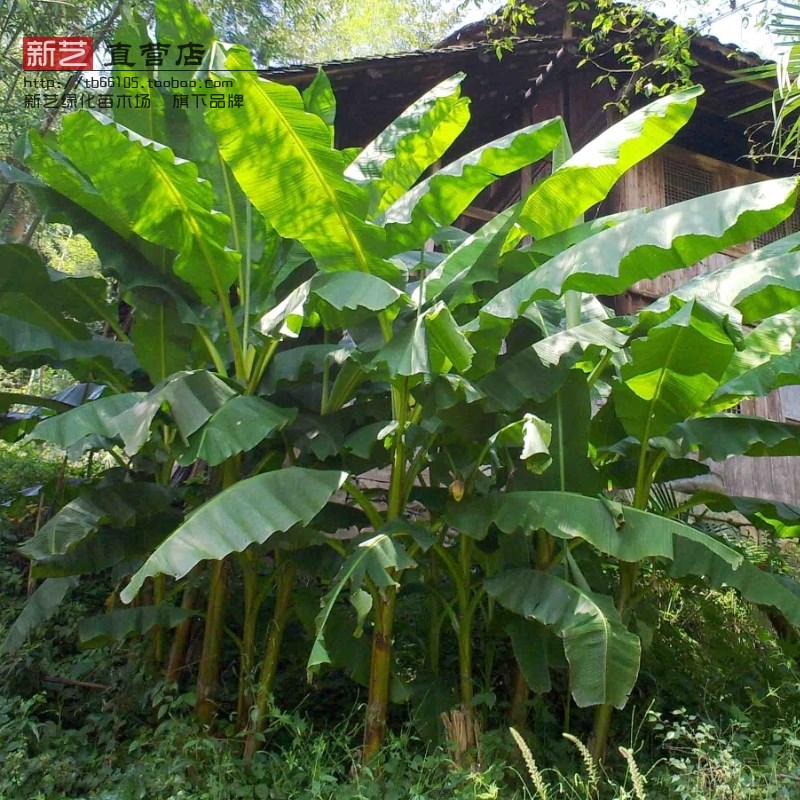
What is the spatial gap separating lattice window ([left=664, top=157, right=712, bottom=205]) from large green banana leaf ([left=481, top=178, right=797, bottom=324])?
561cm

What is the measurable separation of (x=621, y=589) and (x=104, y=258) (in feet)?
11.5

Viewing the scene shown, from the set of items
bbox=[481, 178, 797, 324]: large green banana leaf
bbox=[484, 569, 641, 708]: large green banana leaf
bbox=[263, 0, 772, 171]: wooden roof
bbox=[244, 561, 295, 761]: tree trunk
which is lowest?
bbox=[244, 561, 295, 761]: tree trunk

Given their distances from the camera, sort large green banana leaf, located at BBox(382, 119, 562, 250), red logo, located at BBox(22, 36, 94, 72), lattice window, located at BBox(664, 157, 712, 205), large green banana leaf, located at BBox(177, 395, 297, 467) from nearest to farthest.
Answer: large green banana leaf, located at BBox(177, 395, 297, 467) < large green banana leaf, located at BBox(382, 119, 562, 250) < red logo, located at BBox(22, 36, 94, 72) < lattice window, located at BBox(664, 157, 712, 205)

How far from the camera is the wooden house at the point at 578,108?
823 cm

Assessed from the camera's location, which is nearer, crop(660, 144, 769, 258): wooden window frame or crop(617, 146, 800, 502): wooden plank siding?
crop(617, 146, 800, 502): wooden plank siding

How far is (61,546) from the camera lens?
416 cm

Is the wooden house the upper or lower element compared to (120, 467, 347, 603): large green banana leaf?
upper

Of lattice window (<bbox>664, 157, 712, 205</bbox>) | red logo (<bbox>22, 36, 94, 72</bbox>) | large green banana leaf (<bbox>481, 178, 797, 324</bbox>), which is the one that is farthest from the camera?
lattice window (<bbox>664, 157, 712, 205</bbox>)

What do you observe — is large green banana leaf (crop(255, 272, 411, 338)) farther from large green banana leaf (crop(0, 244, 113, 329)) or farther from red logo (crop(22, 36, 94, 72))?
red logo (crop(22, 36, 94, 72))

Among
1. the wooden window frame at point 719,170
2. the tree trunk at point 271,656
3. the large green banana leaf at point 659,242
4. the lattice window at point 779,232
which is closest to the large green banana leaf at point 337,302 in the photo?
the large green banana leaf at point 659,242

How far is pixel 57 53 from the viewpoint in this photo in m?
7.15

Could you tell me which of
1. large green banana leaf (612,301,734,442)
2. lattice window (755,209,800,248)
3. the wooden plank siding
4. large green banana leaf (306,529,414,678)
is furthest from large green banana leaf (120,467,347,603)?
lattice window (755,209,800,248)

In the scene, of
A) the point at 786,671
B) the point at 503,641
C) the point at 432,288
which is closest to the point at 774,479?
the point at 786,671

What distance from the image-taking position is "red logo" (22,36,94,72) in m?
7.01
